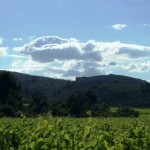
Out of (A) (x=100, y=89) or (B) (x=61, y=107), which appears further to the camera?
(A) (x=100, y=89)

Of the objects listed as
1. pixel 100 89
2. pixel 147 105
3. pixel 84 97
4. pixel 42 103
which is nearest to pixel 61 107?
pixel 42 103

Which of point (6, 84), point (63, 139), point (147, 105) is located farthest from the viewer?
point (147, 105)

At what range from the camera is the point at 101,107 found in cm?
7894

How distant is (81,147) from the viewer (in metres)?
6.70

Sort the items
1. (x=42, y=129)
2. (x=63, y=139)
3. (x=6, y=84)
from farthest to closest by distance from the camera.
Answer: (x=6, y=84), (x=42, y=129), (x=63, y=139)

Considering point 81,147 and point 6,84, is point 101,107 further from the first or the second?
point 81,147

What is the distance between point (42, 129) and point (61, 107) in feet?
229

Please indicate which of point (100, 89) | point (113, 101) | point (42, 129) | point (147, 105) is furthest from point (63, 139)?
point (100, 89)

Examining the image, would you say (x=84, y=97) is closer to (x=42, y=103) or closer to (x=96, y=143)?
(x=42, y=103)

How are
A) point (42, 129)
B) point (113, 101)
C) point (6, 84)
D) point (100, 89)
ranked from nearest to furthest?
1. point (42, 129)
2. point (6, 84)
3. point (113, 101)
4. point (100, 89)

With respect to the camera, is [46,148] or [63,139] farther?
[63,139]

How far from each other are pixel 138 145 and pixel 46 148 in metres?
3.26

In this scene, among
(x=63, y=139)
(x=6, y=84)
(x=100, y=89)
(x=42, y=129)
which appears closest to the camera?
(x=63, y=139)

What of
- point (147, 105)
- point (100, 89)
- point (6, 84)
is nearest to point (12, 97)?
point (6, 84)
